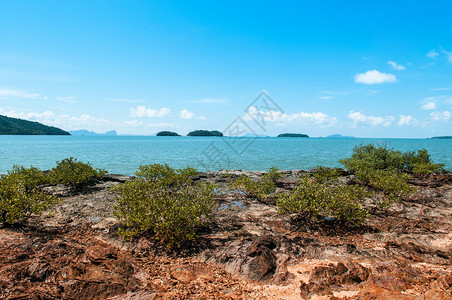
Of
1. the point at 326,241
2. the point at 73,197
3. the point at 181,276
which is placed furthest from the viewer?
the point at 73,197

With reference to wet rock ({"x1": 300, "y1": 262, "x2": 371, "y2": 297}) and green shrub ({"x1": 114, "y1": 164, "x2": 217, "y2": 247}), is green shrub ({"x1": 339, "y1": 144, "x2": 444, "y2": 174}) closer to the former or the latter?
wet rock ({"x1": 300, "y1": 262, "x2": 371, "y2": 297})

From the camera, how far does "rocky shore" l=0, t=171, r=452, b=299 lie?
4.92m

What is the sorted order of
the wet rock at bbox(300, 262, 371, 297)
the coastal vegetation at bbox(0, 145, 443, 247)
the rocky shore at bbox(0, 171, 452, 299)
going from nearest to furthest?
the rocky shore at bbox(0, 171, 452, 299) < the wet rock at bbox(300, 262, 371, 297) < the coastal vegetation at bbox(0, 145, 443, 247)

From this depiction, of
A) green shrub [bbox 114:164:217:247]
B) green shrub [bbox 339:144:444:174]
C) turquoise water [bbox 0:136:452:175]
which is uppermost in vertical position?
green shrub [bbox 339:144:444:174]

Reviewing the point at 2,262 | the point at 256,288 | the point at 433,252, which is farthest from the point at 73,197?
the point at 433,252

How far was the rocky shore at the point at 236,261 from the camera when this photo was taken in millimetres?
4918

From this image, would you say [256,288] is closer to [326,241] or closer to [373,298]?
[373,298]

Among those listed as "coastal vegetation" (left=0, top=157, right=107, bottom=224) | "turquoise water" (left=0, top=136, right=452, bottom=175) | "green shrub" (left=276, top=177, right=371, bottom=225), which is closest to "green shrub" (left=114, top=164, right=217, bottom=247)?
"coastal vegetation" (left=0, top=157, right=107, bottom=224)

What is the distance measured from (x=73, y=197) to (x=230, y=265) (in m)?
9.40

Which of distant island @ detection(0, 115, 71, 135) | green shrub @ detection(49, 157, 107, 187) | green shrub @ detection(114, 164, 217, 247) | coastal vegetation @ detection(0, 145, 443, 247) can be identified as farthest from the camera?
distant island @ detection(0, 115, 71, 135)

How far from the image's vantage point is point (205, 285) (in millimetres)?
5363

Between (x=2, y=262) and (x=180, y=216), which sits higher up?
(x=180, y=216)

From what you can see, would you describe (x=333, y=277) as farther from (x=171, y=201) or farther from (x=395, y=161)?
(x=395, y=161)

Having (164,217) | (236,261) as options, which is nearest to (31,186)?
(164,217)
